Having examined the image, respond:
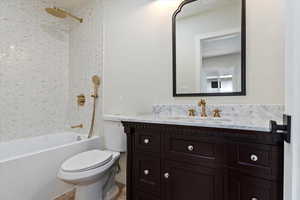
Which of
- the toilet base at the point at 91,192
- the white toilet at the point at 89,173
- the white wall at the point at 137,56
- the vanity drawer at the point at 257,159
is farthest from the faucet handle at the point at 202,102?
the toilet base at the point at 91,192

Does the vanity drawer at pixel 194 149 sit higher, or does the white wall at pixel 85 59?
the white wall at pixel 85 59

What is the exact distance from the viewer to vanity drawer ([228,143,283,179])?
898 millimetres

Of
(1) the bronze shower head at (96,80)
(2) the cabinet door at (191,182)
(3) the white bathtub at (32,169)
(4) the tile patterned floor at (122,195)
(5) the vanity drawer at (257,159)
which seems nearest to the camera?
(5) the vanity drawer at (257,159)

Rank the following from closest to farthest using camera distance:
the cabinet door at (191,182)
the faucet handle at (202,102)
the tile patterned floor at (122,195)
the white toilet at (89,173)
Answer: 1. the cabinet door at (191,182)
2. the white toilet at (89,173)
3. the faucet handle at (202,102)
4. the tile patterned floor at (122,195)

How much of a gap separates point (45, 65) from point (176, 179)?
2.33m

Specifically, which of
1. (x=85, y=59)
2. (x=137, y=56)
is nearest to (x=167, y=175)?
(x=137, y=56)

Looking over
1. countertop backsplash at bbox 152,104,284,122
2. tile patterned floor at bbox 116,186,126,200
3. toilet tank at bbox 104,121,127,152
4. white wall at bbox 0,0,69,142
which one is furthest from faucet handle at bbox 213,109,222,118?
white wall at bbox 0,0,69,142

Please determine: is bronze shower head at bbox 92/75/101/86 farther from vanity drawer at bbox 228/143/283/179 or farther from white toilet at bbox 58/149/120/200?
vanity drawer at bbox 228/143/283/179

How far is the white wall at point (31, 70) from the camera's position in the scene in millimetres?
2059

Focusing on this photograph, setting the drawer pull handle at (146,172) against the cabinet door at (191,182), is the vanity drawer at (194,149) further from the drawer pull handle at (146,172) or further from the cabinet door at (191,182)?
the drawer pull handle at (146,172)

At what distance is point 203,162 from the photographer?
1.12 meters

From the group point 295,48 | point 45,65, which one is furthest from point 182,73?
point 45,65

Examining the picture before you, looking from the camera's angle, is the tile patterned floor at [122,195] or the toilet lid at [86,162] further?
the tile patterned floor at [122,195]

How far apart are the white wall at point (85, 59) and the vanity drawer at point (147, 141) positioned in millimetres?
971
